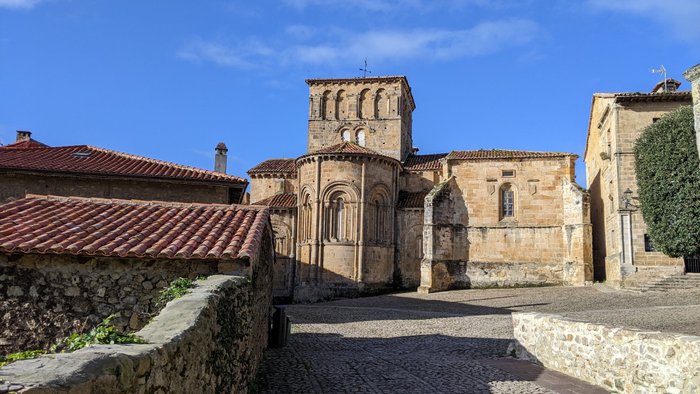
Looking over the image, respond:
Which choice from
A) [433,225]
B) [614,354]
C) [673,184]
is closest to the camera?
[614,354]

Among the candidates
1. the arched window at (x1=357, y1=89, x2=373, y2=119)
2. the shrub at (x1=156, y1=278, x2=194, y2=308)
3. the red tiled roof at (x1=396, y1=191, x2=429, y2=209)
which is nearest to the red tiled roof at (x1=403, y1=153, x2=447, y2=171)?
the red tiled roof at (x1=396, y1=191, x2=429, y2=209)

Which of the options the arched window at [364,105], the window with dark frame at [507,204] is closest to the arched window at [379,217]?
the window with dark frame at [507,204]

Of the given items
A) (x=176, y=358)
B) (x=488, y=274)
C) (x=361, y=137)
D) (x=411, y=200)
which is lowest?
(x=488, y=274)

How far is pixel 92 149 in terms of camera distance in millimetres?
19891

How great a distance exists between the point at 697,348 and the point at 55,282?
27.0 feet

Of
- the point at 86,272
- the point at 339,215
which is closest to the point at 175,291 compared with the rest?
the point at 86,272

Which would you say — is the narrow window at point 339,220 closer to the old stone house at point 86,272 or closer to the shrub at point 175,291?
the old stone house at point 86,272

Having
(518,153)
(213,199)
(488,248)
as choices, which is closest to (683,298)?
(488,248)

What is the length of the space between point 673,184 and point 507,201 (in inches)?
436

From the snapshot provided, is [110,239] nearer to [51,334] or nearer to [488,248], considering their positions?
[51,334]

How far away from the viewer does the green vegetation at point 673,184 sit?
22016 millimetres

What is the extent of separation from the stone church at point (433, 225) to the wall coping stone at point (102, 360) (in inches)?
1028

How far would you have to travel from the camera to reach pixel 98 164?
693 inches

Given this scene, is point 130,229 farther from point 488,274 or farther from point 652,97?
point 488,274
